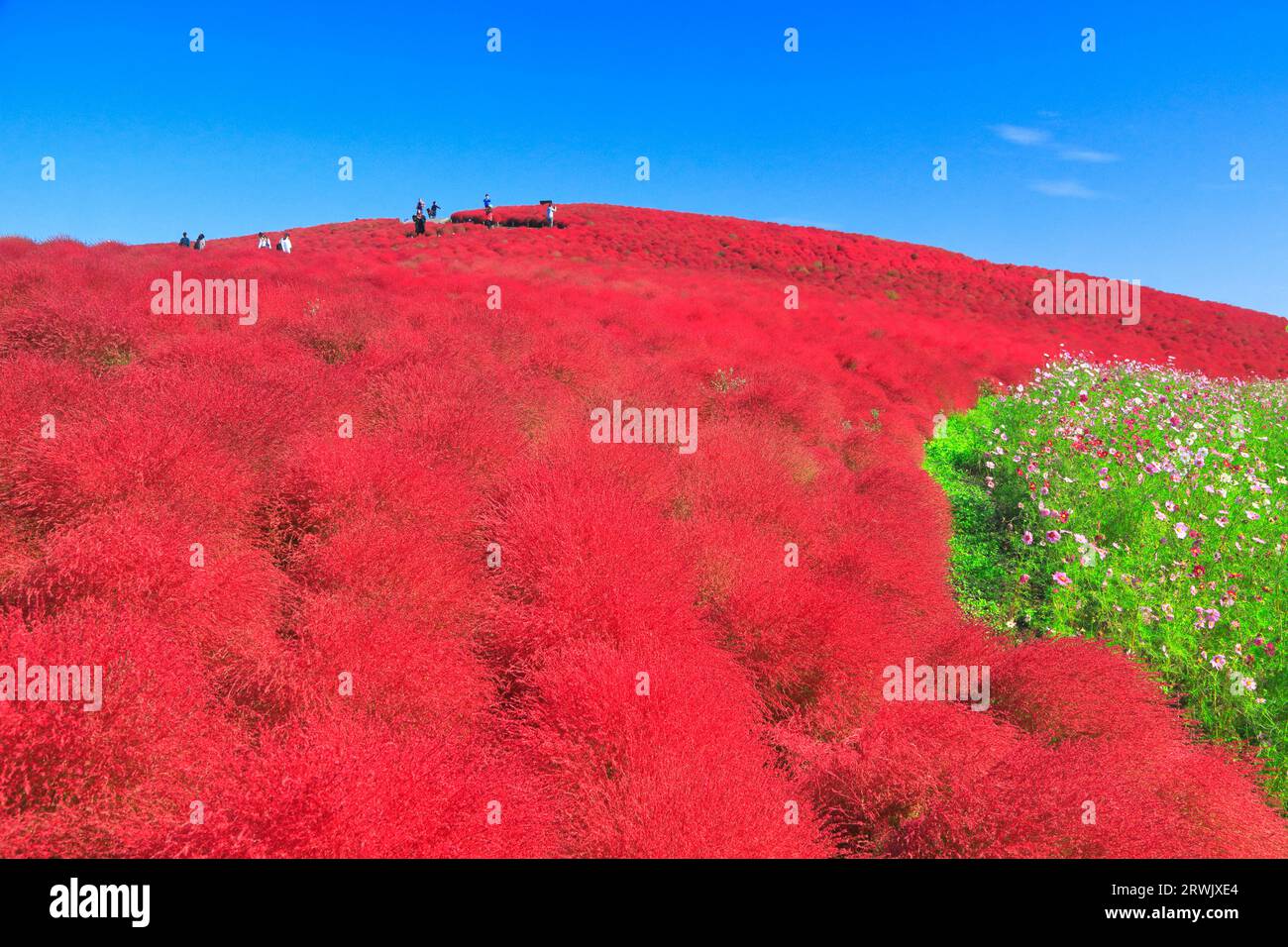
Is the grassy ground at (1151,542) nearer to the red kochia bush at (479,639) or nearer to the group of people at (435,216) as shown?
the red kochia bush at (479,639)

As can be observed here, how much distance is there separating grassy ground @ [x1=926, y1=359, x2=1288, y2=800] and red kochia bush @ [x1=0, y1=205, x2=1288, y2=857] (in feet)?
1.66

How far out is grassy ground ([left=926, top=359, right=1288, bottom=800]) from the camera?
3.46 m

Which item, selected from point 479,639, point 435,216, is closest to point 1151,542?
point 479,639

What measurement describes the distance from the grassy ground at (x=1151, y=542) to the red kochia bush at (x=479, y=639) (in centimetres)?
50

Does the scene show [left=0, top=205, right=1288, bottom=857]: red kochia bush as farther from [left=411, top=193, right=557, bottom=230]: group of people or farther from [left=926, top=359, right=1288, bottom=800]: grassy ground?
[left=411, top=193, right=557, bottom=230]: group of people

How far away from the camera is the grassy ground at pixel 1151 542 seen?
11.4ft

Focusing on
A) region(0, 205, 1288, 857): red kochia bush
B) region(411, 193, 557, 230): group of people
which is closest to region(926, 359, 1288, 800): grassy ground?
region(0, 205, 1288, 857): red kochia bush

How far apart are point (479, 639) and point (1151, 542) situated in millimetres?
4912

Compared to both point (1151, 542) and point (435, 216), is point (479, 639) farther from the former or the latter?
point (435, 216)

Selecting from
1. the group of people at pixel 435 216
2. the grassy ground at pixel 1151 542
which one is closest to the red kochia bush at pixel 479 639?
the grassy ground at pixel 1151 542

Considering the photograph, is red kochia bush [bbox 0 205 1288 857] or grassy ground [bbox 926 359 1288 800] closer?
red kochia bush [bbox 0 205 1288 857]

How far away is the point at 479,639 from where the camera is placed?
115 inches
